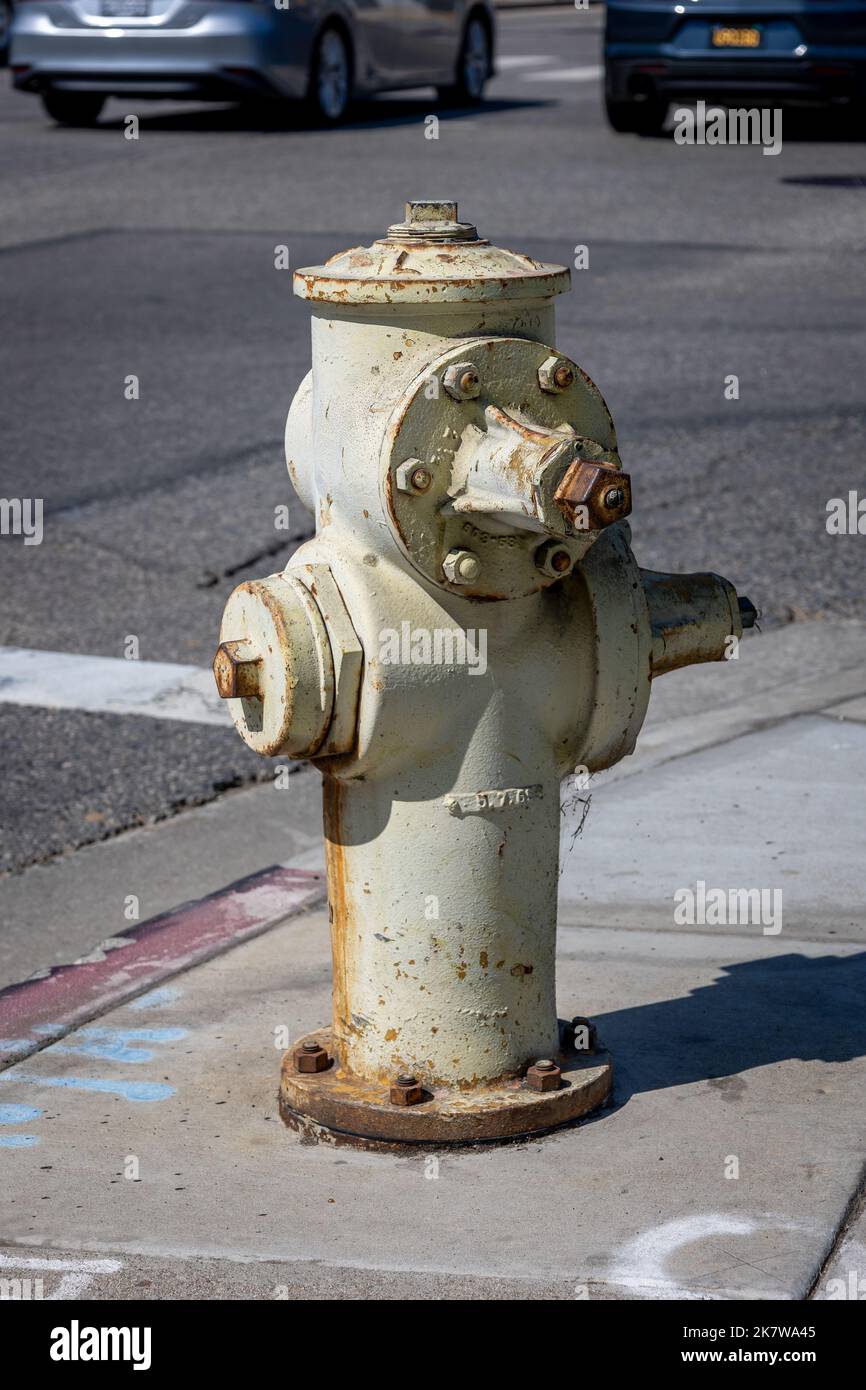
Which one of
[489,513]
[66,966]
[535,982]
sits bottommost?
[66,966]

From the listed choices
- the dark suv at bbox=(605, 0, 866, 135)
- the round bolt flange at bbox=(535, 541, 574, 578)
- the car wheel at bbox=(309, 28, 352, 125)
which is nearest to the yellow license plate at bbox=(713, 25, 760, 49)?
the dark suv at bbox=(605, 0, 866, 135)

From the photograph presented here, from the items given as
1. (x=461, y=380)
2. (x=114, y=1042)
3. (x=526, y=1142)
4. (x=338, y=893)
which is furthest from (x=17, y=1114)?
(x=461, y=380)

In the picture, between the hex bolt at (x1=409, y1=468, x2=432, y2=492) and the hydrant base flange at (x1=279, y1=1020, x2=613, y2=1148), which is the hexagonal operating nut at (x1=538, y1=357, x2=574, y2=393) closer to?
the hex bolt at (x1=409, y1=468, x2=432, y2=492)

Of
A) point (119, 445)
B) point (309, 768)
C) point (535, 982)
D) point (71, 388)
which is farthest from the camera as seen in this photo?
point (71, 388)

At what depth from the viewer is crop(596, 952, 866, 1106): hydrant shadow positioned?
3383 millimetres

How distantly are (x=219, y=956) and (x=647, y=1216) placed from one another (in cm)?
128

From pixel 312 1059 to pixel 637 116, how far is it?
14.4 m

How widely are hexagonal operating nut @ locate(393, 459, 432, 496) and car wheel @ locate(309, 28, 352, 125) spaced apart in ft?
45.1

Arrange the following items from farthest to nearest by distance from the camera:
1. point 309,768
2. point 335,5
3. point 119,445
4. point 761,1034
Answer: point 335,5 → point 119,445 → point 309,768 → point 761,1034

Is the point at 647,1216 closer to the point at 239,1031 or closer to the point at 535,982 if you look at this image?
the point at 535,982

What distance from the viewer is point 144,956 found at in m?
3.95

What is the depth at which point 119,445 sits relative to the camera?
8195 mm

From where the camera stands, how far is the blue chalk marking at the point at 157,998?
12.1 feet
